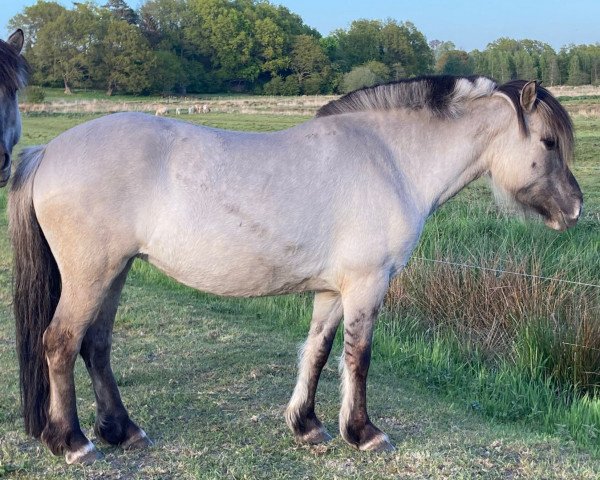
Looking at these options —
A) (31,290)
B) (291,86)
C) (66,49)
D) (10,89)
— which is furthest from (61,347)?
(66,49)

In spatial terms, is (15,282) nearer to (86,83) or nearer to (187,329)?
(187,329)

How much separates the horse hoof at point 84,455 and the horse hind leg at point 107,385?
0.18m

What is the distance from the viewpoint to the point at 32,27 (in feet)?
150

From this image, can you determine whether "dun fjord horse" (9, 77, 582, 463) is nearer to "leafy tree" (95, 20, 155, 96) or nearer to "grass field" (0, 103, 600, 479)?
"grass field" (0, 103, 600, 479)

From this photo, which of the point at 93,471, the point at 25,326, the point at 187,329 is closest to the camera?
the point at 93,471

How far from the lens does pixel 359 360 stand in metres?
3.99

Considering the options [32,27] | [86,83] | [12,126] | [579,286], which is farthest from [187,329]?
[32,27]

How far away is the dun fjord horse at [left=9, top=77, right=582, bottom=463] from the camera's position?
3709 millimetres

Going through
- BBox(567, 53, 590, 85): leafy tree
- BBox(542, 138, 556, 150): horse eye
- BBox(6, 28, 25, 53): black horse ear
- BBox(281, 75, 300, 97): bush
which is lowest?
BBox(542, 138, 556, 150): horse eye

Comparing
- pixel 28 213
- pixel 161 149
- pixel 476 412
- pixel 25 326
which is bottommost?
pixel 476 412

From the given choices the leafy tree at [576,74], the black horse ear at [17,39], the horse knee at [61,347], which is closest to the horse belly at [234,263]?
the horse knee at [61,347]

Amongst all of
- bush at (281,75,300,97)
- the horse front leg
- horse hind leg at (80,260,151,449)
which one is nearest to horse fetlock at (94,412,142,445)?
horse hind leg at (80,260,151,449)

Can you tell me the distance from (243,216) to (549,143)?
1857mm

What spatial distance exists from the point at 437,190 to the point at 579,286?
11.2 feet
